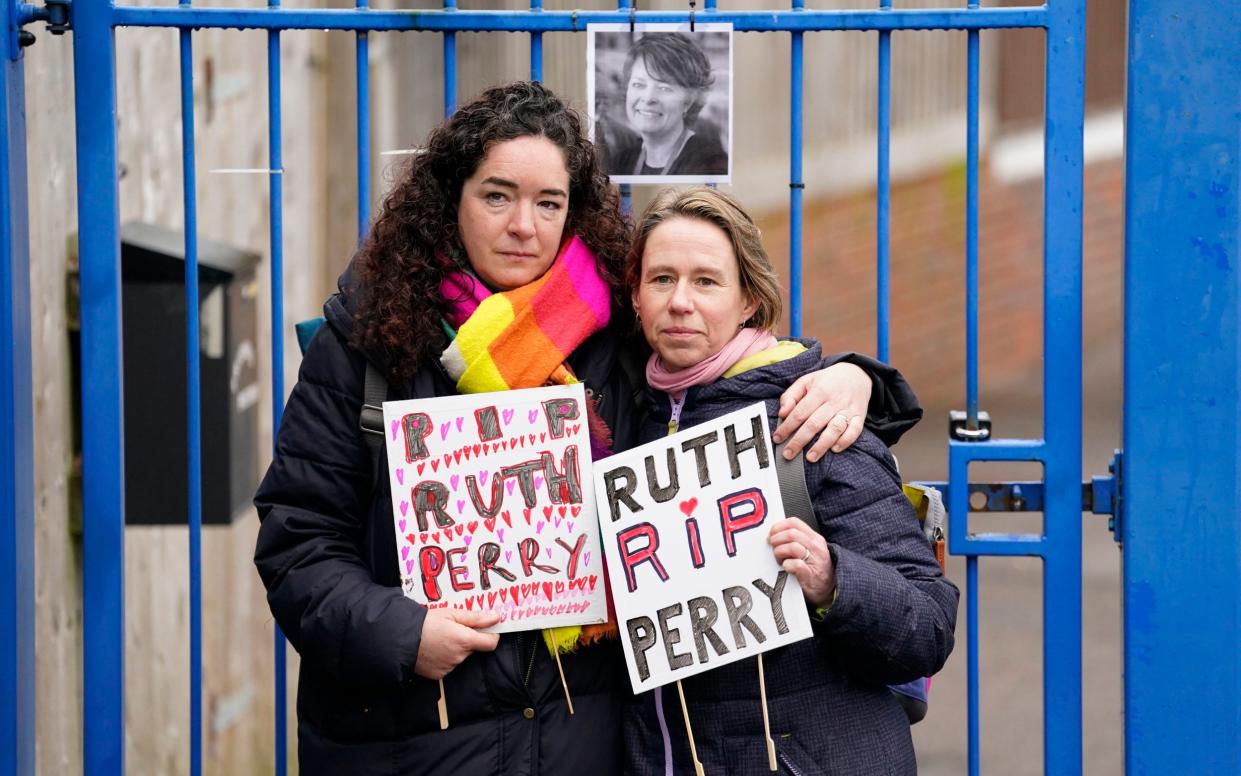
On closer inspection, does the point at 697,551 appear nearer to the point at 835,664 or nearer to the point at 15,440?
the point at 835,664

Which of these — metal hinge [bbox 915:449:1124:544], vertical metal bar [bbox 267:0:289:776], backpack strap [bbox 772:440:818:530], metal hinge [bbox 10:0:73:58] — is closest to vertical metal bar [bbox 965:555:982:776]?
metal hinge [bbox 915:449:1124:544]

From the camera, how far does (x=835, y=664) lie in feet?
8.93

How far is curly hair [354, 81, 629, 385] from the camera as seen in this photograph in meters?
2.78

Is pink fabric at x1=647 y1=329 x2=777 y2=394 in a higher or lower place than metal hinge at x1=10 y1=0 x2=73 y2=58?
lower

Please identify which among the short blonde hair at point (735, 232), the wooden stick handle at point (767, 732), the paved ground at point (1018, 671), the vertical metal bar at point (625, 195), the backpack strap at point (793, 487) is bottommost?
the paved ground at point (1018, 671)

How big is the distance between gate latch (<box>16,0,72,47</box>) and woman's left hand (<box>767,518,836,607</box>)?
68.6 inches

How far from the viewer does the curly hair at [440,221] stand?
2.78m

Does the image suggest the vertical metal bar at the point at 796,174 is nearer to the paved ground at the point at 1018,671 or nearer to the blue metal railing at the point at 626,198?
the blue metal railing at the point at 626,198

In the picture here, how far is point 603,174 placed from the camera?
3.00 meters

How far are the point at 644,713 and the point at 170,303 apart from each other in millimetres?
1875

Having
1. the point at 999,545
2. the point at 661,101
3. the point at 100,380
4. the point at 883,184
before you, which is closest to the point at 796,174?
the point at 883,184

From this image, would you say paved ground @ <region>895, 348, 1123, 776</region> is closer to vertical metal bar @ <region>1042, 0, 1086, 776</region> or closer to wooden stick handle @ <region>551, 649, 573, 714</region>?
vertical metal bar @ <region>1042, 0, 1086, 776</region>

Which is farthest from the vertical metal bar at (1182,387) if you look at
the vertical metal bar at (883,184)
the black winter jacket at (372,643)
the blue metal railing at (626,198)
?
the black winter jacket at (372,643)

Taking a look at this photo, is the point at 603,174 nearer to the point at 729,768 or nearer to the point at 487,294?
the point at 487,294
